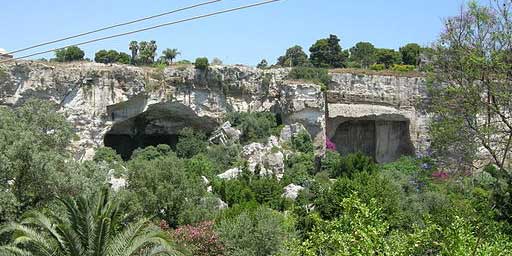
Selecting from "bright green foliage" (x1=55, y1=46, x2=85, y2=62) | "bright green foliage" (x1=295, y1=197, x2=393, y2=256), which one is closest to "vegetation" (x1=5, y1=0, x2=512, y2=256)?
"bright green foliage" (x1=295, y1=197, x2=393, y2=256)

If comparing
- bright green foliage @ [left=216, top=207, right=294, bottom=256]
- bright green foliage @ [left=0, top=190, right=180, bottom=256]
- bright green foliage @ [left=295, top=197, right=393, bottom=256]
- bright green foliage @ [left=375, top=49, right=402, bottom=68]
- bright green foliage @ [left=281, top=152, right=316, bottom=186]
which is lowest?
bright green foliage @ [left=281, top=152, right=316, bottom=186]

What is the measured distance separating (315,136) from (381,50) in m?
18.5

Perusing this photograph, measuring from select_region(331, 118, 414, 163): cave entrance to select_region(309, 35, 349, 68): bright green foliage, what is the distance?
997 cm

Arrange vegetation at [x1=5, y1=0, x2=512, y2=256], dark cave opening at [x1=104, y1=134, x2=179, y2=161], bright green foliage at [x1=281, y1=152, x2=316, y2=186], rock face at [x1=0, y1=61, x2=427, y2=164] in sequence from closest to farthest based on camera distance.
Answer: vegetation at [x1=5, y1=0, x2=512, y2=256], bright green foliage at [x1=281, y1=152, x2=316, y2=186], rock face at [x1=0, y1=61, x2=427, y2=164], dark cave opening at [x1=104, y1=134, x2=179, y2=161]

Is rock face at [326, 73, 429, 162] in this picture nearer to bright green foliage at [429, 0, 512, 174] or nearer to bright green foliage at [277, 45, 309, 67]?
bright green foliage at [277, 45, 309, 67]

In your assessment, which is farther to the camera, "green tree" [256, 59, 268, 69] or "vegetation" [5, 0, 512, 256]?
"green tree" [256, 59, 268, 69]

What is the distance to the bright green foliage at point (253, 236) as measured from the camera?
2295 centimetres

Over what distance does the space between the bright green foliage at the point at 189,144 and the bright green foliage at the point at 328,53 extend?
18685mm

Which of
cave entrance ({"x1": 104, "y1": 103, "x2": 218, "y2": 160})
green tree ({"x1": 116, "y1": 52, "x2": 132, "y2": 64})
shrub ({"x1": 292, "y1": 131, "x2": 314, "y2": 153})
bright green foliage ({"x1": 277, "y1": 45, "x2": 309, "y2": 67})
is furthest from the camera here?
bright green foliage ({"x1": 277, "y1": 45, "x2": 309, "y2": 67})

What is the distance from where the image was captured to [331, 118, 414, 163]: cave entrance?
2025 inches

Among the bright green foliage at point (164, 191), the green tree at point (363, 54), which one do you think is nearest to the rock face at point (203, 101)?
the green tree at point (363, 54)

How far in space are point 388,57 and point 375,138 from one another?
40.6 ft

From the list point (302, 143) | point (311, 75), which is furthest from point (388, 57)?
point (302, 143)

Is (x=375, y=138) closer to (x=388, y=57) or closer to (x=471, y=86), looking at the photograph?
(x=388, y=57)
